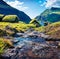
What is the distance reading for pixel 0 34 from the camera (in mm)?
62969

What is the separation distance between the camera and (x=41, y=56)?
3950 cm

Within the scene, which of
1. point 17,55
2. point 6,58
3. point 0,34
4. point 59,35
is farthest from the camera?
point 59,35

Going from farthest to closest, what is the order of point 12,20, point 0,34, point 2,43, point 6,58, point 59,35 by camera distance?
point 12,20
point 59,35
point 0,34
point 2,43
point 6,58

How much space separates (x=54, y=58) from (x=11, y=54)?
7.75m

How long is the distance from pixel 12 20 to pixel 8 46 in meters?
103

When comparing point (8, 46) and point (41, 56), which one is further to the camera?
point (8, 46)

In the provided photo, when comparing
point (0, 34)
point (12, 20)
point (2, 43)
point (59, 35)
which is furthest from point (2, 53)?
point (12, 20)

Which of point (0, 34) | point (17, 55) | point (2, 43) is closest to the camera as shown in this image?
point (17, 55)

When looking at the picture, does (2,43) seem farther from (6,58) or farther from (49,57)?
(49,57)

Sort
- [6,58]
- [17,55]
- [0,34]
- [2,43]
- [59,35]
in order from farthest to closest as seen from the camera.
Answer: [59,35] → [0,34] → [2,43] → [17,55] → [6,58]

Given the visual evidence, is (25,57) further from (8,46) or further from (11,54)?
(8,46)

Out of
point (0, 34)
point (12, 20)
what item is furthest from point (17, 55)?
point (12, 20)

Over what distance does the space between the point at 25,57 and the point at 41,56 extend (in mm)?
2979

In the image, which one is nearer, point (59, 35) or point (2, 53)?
point (2, 53)
